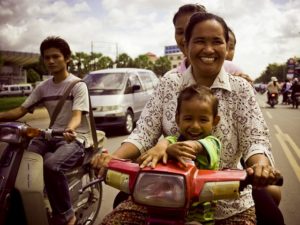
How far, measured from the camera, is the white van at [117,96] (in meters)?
10.6

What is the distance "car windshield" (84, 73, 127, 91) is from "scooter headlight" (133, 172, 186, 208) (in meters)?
9.62

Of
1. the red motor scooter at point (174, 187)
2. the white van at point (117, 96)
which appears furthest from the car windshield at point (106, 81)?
the red motor scooter at point (174, 187)

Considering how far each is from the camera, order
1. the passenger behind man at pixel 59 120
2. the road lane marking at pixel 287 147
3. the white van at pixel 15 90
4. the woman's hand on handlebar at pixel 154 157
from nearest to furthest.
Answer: the woman's hand on handlebar at pixel 154 157, the passenger behind man at pixel 59 120, the road lane marking at pixel 287 147, the white van at pixel 15 90

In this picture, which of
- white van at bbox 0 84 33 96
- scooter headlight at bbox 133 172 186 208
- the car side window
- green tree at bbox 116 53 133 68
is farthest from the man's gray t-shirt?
green tree at bbox 116 53 133 68

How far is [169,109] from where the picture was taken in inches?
81.7

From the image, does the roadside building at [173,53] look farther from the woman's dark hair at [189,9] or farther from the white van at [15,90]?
the woman's dark hair at [189,9]

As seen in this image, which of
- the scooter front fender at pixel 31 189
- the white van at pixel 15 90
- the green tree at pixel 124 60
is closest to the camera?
the scooter front fender at pixel 31 189

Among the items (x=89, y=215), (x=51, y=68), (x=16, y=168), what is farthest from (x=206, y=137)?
(x=89, y=215)

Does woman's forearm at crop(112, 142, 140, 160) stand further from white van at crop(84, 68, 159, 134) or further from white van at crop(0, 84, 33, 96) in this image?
→ white van at crop(0, 84, 33, 96)

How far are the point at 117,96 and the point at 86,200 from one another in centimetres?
705

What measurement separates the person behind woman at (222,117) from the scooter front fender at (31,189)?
1.13 meters

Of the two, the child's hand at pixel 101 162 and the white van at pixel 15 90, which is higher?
the child's hand at pixel 101 162

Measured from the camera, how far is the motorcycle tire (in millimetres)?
3545

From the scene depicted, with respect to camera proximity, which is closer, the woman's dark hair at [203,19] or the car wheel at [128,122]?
the woman's dark hair at [203,19]
